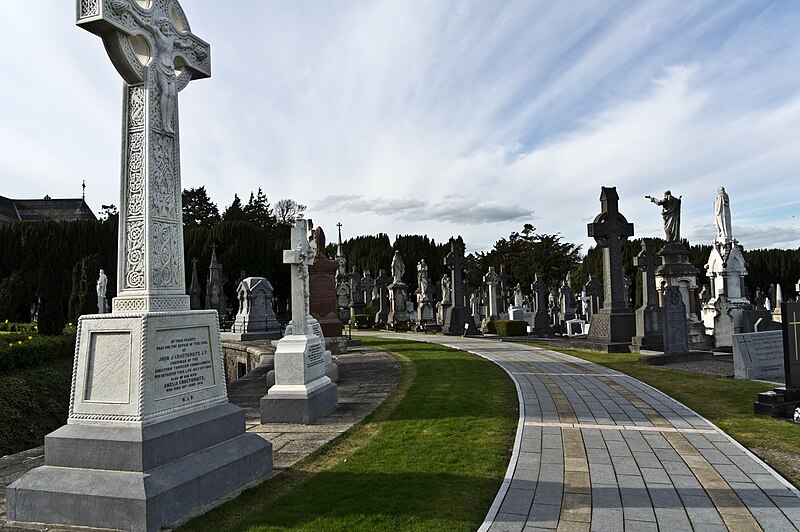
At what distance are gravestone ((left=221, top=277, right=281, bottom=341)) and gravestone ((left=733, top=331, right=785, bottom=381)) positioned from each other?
1736 centimetres

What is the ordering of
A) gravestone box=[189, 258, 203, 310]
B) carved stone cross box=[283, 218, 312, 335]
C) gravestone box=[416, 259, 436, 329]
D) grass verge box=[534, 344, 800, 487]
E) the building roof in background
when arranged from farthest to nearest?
the building roof in background → gravestone box=[189, 258, 203, 310] → gravestone box=[416, 259, 436, 329] → carved stone cross box=[283, 218, 312, 335] → grass verge box=[534, 344, 800, 487]

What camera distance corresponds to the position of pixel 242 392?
10.1m

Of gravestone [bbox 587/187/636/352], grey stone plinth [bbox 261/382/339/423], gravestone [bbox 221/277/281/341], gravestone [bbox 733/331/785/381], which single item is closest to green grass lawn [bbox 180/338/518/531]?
grey stone plinth [bbox 261/382/339/423]

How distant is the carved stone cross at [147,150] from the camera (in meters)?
4.37

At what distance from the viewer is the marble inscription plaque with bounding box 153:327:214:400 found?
14.2 feet

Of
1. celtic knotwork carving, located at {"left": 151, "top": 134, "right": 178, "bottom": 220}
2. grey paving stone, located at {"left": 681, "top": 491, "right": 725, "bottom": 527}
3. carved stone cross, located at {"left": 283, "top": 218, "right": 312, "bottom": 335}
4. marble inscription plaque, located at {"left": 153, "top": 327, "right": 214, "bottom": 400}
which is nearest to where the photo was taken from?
grey paving stone, located at {"left": 681, "top": 491, "right": 725, "bottom": 527}

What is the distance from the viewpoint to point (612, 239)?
56.3ft

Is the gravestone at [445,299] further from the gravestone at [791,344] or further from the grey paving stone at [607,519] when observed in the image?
the grey paving stone at [607,519]

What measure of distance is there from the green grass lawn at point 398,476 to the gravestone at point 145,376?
1.27 feet

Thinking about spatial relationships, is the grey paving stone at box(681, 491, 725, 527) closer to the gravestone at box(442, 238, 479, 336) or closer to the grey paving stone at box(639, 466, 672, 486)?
the grey paving stone at box(639, 466, 672, 486)

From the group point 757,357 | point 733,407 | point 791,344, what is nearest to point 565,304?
point 757,357

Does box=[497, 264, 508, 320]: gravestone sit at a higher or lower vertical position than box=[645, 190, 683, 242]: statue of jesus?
lower

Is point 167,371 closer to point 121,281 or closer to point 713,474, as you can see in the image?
point 121,281

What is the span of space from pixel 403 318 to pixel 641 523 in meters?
28.9
